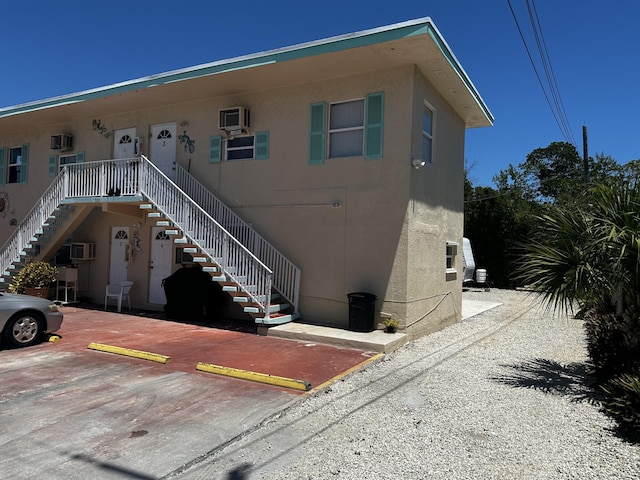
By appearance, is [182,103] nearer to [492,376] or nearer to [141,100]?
[141,100]

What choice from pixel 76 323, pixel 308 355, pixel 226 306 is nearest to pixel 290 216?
pixel 226 306

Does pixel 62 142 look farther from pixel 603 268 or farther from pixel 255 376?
pixel 603 268

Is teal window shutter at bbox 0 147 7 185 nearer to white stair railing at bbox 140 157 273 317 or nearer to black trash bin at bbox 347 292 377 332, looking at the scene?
white stair railing at bbox 140 157 273 317

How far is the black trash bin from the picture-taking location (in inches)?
356

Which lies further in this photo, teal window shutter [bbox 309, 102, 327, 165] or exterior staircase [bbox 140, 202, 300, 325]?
teal window shutter [bbox 309, 102, 327, 165]

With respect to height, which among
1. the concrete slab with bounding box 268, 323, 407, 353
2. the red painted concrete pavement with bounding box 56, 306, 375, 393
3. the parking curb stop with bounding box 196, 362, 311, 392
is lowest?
the red painted concrete pavement with bounding box 56, 306, 375, 393

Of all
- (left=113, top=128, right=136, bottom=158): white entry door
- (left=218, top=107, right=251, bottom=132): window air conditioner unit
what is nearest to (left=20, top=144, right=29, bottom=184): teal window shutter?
(left=113, top=128, right=136, bottom=158): white entry door

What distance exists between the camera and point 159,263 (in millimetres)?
12641

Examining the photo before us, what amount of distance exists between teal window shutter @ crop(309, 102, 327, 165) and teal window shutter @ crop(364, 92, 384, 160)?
1052 mm

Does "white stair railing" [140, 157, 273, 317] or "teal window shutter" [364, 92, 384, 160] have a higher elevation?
"teal window shutter" [364, 92, 384, 160]

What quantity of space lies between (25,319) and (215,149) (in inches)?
228

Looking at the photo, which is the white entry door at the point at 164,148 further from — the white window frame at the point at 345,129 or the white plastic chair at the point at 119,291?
the white window frame at the point at 345,129

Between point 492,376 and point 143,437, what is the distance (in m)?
4.70

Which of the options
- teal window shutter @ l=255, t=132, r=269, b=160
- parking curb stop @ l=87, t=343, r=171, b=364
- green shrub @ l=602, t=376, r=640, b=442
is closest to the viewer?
green shrub @ l=602, t=376, r=640, b=442
